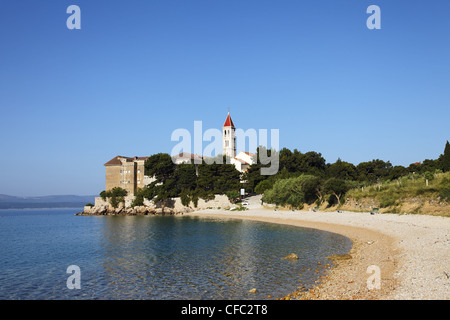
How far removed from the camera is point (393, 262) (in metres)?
16.6

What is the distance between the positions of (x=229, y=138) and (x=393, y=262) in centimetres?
8429

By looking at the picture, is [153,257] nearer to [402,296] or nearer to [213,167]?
[402,296]

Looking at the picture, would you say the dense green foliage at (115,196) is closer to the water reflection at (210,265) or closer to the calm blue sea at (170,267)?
the calm blue sea at (170,267)

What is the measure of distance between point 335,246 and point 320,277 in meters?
9.63

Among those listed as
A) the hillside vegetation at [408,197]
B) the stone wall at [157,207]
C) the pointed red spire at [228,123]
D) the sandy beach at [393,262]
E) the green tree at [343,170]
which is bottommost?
the stone wall at [157,207]

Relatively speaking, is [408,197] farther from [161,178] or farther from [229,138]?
[229,138]

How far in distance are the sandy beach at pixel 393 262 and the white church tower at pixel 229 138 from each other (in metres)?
65.9

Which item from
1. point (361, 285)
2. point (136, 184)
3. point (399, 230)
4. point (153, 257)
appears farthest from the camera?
point (136, 184)

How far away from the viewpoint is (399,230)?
2709 centimetres

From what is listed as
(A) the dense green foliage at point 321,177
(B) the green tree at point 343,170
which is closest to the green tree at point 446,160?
(A) the dense green foliage at point 321,177

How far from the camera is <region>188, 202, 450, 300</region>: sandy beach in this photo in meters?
11.3

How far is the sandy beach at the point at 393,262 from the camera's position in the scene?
446 inches
